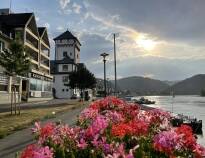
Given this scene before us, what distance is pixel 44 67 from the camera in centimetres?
A: 9344

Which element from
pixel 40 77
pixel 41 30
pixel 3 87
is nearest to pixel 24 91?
pixel 40 77

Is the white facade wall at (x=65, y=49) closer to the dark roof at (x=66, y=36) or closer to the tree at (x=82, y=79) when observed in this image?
the dark roof at (x=66, y=36)

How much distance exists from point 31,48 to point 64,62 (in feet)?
199

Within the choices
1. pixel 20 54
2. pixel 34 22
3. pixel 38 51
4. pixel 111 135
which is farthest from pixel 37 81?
pixel 111 135

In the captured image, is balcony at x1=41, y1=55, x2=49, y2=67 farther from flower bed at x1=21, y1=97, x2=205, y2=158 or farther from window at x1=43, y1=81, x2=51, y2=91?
flower bed at x1=21, y1=97, x2=205, y2=158

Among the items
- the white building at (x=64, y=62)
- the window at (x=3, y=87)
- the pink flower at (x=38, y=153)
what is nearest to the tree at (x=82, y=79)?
the window at (x=3, y=87)

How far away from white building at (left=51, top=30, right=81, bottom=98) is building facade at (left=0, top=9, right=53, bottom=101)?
35.7 m

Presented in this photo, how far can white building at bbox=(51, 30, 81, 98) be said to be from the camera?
13600cm

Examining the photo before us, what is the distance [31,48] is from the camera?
252ft

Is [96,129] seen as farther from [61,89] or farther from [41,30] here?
[61,89]

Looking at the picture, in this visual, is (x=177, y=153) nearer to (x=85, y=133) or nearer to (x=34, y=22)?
(x=85, y=133)

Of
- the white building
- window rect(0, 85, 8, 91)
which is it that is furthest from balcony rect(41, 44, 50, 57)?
the white building

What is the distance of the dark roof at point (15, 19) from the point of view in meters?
71.3

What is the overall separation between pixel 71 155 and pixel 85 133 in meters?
0.35
